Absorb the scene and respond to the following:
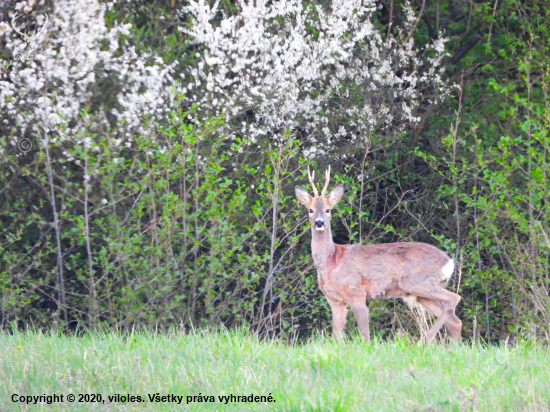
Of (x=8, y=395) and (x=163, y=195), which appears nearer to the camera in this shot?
(x=8, y=395)

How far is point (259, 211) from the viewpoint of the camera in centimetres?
812

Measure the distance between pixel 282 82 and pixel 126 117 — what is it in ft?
5.44

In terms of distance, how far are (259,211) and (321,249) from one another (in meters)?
0.82

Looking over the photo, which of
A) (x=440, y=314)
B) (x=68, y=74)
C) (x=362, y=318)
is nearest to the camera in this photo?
(x=362, y=318)

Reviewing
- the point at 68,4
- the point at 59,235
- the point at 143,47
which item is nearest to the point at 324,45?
the point at 143,47

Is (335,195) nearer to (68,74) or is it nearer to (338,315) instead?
(338,315)

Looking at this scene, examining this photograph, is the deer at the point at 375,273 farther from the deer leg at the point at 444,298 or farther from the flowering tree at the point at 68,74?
the flowering tree at the point at 68,74

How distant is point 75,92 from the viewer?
9.35 m

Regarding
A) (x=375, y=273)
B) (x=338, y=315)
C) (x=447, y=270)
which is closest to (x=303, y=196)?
(x=375, y=273)

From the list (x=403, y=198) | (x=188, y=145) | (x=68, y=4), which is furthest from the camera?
(x=403, y=198)

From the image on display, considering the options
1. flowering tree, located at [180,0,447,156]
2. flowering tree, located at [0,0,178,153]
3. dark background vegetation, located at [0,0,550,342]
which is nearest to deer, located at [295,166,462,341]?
dark background vegetation, located at [0,0,550,342]

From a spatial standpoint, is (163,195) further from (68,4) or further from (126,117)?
(68,4)

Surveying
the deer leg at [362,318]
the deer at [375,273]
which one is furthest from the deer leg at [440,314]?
the deer leg at [362,318]

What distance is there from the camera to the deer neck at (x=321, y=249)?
7.59 metres
